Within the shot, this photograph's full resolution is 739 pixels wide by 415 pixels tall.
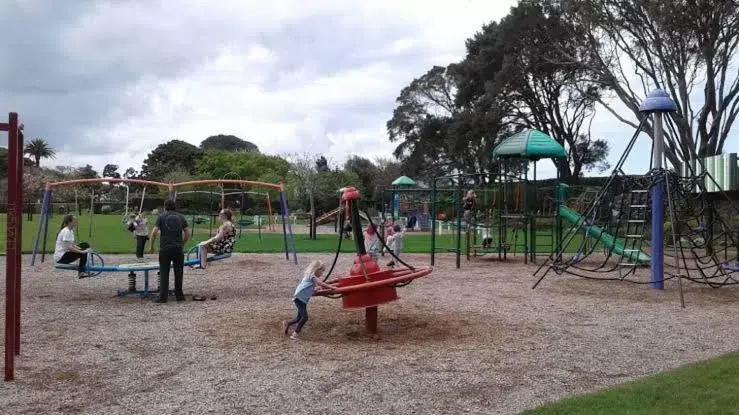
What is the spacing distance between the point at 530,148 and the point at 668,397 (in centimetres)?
1586

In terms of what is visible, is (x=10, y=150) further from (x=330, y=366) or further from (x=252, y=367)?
(x=330, y=366)

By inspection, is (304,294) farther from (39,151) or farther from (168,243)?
(39,151)

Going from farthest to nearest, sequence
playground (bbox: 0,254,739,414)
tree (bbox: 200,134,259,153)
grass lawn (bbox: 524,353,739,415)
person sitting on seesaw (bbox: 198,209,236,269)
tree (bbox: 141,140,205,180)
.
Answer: tree (bbox: 200,134,259,153), tree (bbox: 141,140,205,180), person sitting on seesaw (bbox: 198,209,236,269), playground (bbox: 0,254,739,414), grass lawn (bbox: 524,353,739,415)

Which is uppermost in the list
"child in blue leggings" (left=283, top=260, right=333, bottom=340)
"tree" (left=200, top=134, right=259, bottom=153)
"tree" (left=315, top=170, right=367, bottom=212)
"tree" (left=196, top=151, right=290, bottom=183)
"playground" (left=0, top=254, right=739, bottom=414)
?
"tree" (left=200, top=134, right=259, bottom=153)

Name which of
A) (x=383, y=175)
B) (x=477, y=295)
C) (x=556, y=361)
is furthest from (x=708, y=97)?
(x=383, y=175)

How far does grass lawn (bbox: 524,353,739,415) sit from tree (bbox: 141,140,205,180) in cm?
8185

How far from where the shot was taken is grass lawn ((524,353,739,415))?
5.11m

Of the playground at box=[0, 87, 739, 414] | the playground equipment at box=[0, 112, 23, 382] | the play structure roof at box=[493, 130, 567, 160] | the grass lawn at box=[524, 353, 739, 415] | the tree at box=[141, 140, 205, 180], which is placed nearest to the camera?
the grass lawn at box=[524, 353, 739, 415]

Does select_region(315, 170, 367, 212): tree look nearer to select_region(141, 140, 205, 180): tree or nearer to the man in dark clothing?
the man in dark clothing

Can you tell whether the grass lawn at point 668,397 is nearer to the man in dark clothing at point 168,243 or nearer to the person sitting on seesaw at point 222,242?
the man in dark clothing at point 168,243

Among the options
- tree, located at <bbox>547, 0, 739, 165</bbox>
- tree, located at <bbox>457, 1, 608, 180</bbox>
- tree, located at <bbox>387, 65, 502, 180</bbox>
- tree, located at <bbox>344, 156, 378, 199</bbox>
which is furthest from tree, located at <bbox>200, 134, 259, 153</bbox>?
tree, located at <bbox>547, 0, 739, 165</bbox>

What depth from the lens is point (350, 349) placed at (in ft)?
25.4

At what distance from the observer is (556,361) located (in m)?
7.18

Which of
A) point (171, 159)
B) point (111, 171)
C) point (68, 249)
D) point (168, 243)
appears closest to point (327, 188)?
point (68, 249)
